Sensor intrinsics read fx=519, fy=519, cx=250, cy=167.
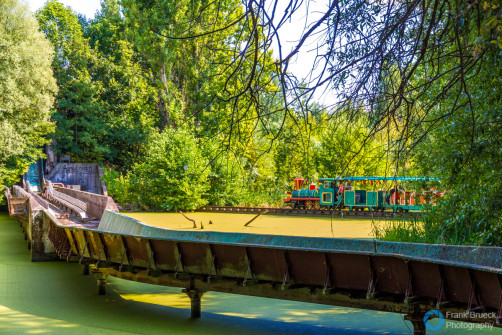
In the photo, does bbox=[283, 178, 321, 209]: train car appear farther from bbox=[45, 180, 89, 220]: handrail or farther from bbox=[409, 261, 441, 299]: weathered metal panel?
bbox=[409, 261, 441, 299]: weathered metal panel

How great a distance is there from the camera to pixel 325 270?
6.53m

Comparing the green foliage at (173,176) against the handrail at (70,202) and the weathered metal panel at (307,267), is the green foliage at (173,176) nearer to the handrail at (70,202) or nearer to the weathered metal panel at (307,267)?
the handrail at (70,202)

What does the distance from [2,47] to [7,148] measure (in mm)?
5466

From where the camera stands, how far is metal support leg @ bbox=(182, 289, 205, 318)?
315 inches

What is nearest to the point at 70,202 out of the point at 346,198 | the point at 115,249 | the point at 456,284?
the point at 115,249

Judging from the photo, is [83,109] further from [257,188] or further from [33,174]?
[257,188]

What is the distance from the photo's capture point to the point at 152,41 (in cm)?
3312

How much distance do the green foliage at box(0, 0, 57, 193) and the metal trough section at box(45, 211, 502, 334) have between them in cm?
2187

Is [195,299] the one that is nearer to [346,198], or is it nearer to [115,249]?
[115,249]

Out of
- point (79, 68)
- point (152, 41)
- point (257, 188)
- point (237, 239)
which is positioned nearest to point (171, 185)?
point (257, 188)

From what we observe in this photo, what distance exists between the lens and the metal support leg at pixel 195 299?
26.2 feet

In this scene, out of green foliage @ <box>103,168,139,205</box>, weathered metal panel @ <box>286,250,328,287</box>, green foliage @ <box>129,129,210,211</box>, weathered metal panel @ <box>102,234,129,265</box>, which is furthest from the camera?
green foliage @ <box>103,168,139,205</box>

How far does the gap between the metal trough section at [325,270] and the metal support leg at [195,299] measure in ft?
0.06

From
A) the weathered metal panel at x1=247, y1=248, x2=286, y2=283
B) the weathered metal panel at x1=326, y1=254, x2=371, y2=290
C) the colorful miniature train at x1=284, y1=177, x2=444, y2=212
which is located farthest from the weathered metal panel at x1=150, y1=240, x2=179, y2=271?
the colorful miniature train at x1=284, y1=177, x2=444, y2=212
